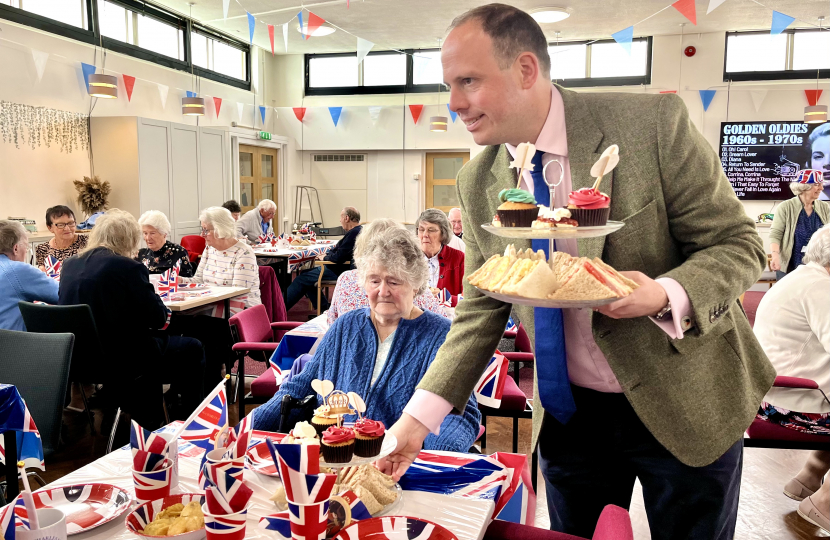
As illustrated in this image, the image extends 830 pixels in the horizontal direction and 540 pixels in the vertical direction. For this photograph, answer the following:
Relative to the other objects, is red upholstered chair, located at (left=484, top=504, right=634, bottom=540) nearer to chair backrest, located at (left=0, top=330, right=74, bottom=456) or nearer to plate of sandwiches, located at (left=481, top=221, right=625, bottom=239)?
plate of sandwiches, located at (left=481, top=221, right=625, bottom=239)

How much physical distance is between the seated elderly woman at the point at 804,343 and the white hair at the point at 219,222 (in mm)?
3809

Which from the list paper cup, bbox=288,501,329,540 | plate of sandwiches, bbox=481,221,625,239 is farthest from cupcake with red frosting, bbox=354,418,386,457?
plate of sandwiches, bbox=481,221,625,239

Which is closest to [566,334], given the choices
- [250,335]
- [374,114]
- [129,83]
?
[250,335]

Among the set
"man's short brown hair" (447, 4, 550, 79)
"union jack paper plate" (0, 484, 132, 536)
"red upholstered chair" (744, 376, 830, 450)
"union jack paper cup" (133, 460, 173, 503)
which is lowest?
"red upholstered chair" (744, 376, 830, 450)

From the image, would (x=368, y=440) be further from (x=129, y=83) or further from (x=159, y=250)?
(x=129, y=83)

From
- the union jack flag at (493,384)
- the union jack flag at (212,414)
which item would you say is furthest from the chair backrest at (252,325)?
the union jack flag at (212,414)

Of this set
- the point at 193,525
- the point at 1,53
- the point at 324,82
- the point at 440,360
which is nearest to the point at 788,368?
the point at 440,360

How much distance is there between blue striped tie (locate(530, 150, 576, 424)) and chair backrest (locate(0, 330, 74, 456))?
6.82 ft

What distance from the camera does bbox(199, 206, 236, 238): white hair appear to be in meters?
5.02

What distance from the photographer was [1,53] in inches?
257

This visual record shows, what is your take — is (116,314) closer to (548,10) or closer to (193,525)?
(193,525)

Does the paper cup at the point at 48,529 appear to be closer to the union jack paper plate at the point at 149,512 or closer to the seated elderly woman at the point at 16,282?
the union jack paper plate at the point at 149,512

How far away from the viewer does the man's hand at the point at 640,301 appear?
34.9 inches

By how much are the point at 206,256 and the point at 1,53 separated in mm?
3499
